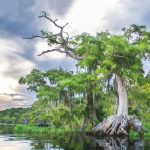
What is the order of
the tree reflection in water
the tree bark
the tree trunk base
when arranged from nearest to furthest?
the tree reflection in water < the tree trunk base < the tree bark

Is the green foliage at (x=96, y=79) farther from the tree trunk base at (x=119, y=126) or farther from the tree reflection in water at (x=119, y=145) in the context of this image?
the tree reflection in water at (x=119, y=145)

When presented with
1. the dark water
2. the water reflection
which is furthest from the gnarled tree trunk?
the water reflection

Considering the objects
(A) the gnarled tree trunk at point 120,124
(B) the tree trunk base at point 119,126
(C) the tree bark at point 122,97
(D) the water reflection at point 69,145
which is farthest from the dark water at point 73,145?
(C) the tree bark at point 122,97

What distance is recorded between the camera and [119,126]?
3073cm

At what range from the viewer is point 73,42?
3859 cm

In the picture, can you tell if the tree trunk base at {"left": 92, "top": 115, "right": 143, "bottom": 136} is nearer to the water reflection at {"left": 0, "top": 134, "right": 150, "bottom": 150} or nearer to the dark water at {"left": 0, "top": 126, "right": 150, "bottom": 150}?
the dark water at {"left": 0, "top": 126, "right": 150, "bottom": 150}

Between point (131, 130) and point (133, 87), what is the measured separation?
6137 millimetres

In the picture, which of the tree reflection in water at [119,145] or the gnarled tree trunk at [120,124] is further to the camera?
the gnarled tree trunk at [120,124]

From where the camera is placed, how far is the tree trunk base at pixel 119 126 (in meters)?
30.4

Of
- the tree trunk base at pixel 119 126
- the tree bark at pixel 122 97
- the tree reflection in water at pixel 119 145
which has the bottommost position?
the tree reflection in water at pixel 119 145

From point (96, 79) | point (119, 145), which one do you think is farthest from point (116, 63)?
point (119, 145)

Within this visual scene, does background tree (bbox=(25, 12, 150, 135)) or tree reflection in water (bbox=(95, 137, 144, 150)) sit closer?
tree reflection in water (bbox=(95, 137, 144, 150))

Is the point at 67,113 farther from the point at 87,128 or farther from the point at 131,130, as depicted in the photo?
the point at 131,130

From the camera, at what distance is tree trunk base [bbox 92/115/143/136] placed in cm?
3040
